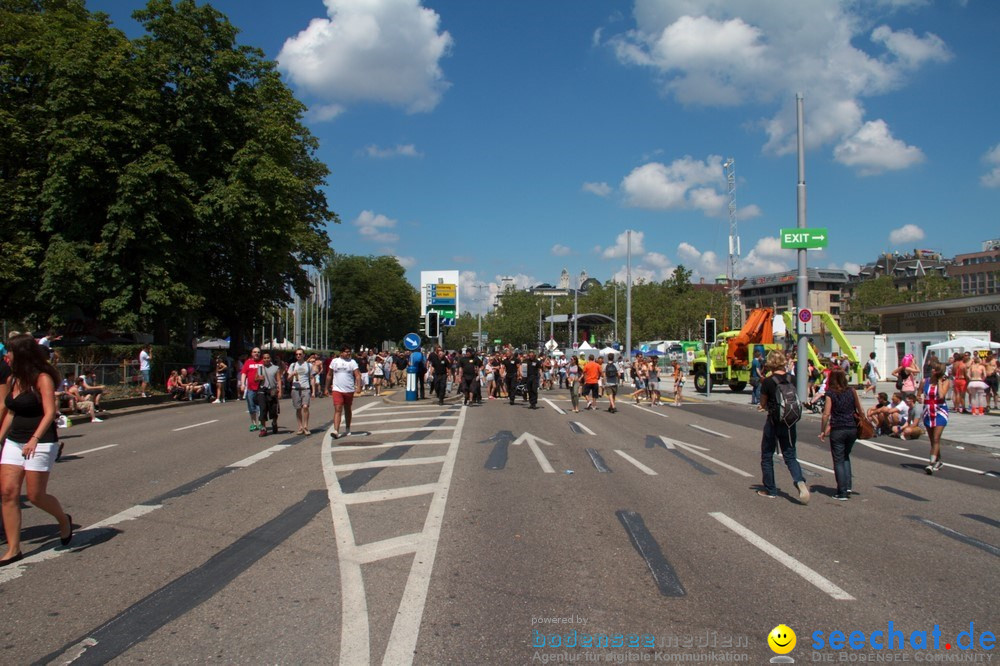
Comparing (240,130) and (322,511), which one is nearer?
(322,511)

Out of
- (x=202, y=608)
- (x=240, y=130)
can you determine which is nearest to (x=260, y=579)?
(x=202, y=608)

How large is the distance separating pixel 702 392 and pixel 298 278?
2079cm

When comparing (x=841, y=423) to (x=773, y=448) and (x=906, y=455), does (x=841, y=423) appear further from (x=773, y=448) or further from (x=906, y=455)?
(x=906, y=455)

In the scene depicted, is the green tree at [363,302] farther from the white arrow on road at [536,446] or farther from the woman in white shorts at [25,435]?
the woman in white shorts at [25,435]

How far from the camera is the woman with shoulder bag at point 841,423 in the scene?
28.3 ft

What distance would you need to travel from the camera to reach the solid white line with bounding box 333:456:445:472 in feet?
33.7

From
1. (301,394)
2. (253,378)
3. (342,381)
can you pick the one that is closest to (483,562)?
(342,381)

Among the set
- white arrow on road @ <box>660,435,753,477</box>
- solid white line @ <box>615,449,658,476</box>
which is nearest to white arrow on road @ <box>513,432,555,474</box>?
solid white line @ <box>615,449,658,476</box>

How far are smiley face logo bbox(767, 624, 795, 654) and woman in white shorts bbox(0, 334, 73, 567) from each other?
5443mm

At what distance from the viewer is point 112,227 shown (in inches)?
1008

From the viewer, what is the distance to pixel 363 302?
86.4 metres

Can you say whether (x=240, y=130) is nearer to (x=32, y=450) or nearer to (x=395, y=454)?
(x=395, y=454)

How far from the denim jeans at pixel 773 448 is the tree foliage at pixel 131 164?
23.3 meters

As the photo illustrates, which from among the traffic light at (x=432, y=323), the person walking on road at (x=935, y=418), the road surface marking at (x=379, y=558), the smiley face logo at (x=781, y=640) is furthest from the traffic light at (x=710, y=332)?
the smiley face logo at (x=781, y=640)
